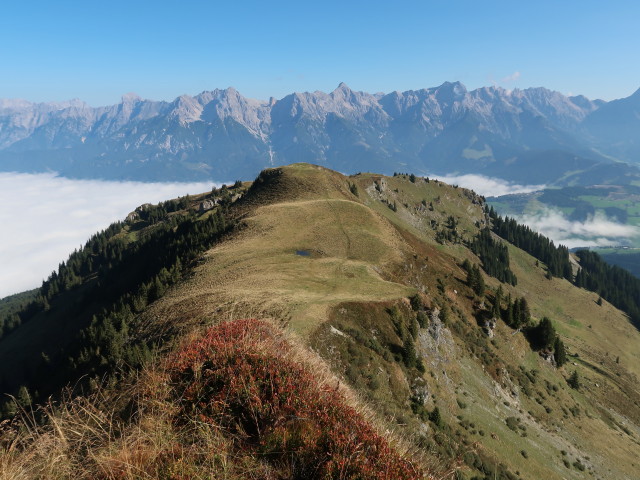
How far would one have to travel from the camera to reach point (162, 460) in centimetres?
858

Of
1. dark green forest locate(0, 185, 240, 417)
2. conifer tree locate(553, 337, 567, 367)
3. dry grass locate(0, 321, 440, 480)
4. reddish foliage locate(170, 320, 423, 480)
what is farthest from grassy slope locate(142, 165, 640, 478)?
dry grass locate(0, 321, 440, 480)

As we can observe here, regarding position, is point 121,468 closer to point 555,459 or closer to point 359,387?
point 359,387

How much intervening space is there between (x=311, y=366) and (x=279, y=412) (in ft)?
11.0

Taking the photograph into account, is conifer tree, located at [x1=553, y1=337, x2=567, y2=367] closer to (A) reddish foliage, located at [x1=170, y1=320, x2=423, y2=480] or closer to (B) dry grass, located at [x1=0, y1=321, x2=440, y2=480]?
(B) dry grass, located at [x1=0, y1=321, x2=440, y2=480]

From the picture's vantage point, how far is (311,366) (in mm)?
13578

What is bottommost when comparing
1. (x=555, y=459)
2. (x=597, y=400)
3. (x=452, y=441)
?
(x=597, y=400)

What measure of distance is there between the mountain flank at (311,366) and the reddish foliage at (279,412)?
0.06m

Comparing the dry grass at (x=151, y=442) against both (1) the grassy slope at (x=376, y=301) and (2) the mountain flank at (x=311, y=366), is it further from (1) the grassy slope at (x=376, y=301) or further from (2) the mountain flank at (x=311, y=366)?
(1) the grassy slope at (x=376, y=301)

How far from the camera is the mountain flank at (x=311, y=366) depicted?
9633mm

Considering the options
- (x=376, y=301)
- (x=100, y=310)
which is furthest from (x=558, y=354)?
(x=100, y=310)

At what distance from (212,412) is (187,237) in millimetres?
88457

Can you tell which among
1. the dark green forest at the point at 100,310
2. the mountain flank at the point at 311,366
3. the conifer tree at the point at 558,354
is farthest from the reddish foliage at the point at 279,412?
the conifer tree at the point at 558,354

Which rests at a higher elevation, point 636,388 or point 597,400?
point 597,400

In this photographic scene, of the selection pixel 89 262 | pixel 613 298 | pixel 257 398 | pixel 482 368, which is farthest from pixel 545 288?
pixel 89 262
